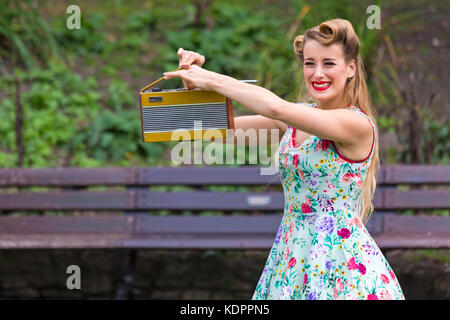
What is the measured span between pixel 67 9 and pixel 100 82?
1195 mm

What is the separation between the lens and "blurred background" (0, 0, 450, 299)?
437cm

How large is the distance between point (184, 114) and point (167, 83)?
12.6 ft

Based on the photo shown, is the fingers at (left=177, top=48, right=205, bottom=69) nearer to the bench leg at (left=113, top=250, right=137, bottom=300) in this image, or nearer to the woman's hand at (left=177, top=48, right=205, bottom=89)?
the woman's hand at (left=177, top=48, right=205, bottom=89)

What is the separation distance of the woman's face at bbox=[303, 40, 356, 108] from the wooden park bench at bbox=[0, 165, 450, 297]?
196 centimetres

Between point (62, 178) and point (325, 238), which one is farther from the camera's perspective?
point (62, 178)

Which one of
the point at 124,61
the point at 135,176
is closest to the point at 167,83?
the point at 124,61

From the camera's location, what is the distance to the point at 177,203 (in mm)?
4191

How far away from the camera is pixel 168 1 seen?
23.5ft

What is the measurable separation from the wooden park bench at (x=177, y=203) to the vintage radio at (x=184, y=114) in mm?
1986

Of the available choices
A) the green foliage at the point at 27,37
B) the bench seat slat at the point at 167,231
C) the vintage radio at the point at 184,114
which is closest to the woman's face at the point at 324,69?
the vintage radio at the point at 184,114

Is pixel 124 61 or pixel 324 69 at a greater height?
pixel 124 61

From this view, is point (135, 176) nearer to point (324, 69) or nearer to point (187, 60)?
point (187, 60)

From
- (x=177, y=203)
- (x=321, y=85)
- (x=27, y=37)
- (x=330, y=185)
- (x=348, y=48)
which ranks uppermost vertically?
(x=27, y=37)

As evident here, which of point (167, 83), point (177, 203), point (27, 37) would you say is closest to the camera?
point (177, 203)
